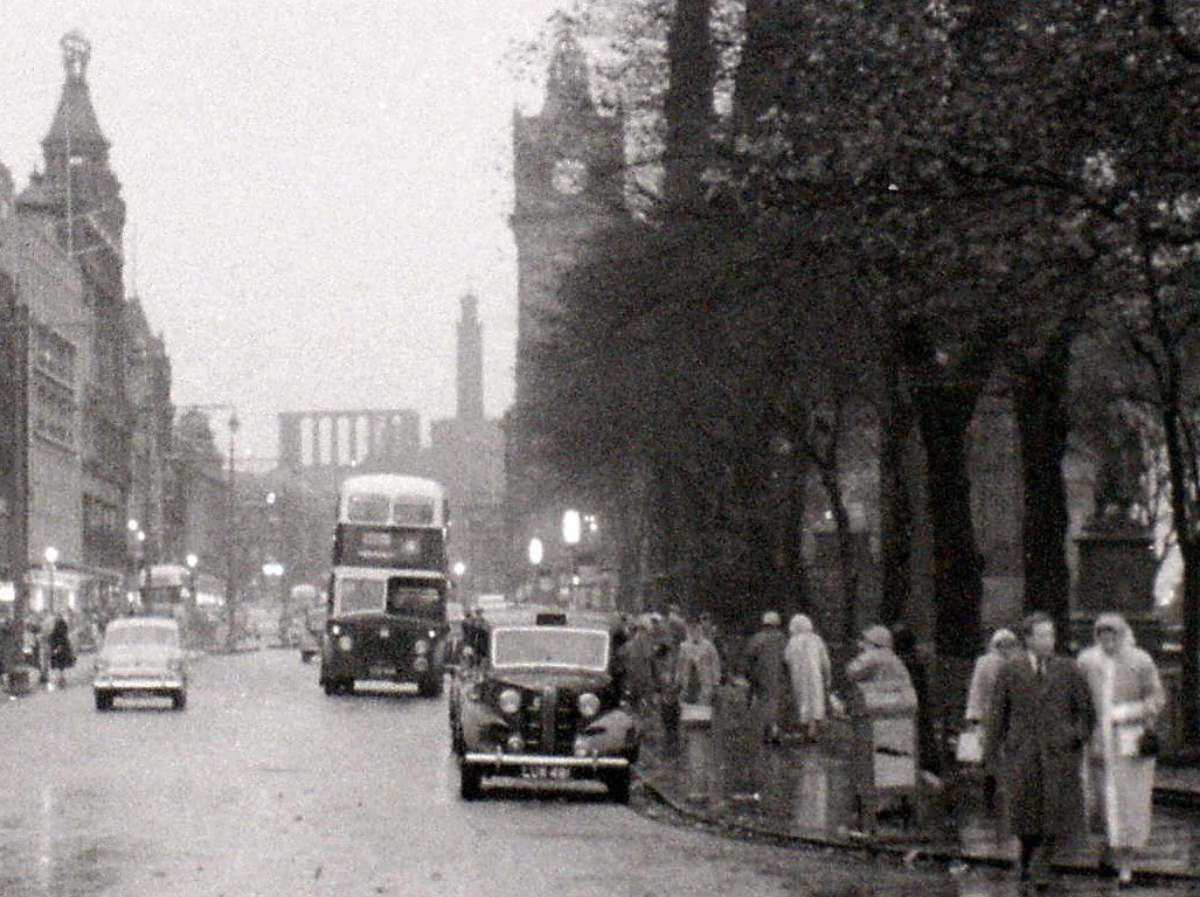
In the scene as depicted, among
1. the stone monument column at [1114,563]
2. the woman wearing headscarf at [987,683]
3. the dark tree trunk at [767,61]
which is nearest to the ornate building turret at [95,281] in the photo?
the stone monument column at [1114,563]

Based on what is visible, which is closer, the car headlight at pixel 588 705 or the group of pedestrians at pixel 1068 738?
the group of pedestrians at pixel 1068 738

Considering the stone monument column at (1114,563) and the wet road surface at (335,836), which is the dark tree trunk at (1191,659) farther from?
the stone monument column at (1114,563)

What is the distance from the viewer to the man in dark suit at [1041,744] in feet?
64.1

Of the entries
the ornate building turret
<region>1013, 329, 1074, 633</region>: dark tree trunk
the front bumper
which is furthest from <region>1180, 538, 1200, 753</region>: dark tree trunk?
the ornate building turret

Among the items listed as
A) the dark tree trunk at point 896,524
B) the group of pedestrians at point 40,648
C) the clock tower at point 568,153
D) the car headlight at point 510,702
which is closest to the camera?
the car headlight at point 510,702

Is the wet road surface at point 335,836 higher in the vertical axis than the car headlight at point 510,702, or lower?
lower

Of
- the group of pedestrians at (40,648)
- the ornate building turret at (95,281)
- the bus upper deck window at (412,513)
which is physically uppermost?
the ornate building turret at (95,281)

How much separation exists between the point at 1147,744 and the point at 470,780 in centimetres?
1038

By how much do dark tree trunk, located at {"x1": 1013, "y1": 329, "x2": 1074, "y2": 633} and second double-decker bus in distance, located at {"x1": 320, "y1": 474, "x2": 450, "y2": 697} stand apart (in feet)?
69.2

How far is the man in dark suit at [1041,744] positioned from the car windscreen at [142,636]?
35.3 m

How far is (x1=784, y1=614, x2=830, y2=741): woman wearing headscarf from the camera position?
3962 cm

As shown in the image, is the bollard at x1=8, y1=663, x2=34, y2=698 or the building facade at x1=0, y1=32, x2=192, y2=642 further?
the building facade at x1=0, y1=32, x2=192, y2=642

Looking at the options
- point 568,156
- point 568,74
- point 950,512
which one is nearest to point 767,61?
point 950,512

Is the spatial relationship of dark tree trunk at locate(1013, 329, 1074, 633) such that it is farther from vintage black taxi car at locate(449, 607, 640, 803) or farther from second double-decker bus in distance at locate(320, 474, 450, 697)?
second double-decker bus in distance at locate(320, 474, 450, 697)
